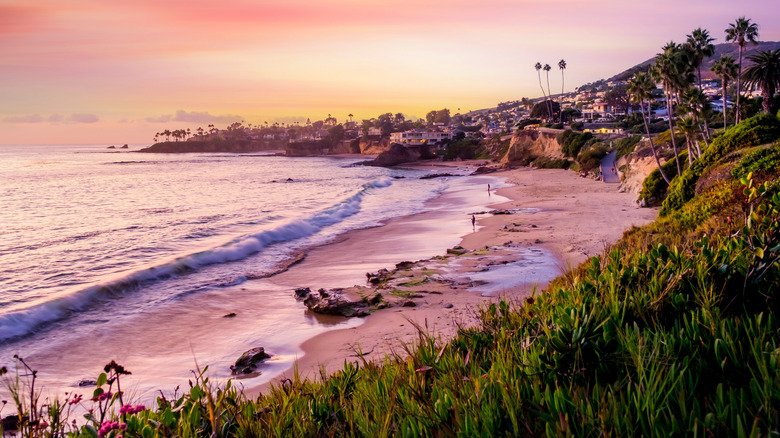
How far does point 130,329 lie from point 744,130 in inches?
801

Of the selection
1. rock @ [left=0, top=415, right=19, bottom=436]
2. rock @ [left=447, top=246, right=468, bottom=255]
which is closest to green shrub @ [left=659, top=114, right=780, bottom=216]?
rock @ [left=447, top=246, right=468, bottom=255]

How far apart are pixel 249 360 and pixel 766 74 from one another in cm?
4236

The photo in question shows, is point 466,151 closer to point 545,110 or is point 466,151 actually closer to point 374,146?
point 545,110

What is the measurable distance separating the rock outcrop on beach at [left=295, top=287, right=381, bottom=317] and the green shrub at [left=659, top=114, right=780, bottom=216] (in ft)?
40.2

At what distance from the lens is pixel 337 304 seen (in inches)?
513

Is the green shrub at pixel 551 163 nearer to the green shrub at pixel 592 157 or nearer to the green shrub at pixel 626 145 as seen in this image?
the green shrub at pixel 592 157

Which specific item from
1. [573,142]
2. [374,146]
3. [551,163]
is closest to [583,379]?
[573,142]

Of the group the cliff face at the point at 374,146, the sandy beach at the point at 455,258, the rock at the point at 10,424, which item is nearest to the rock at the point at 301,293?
the sandy beach at the point at 455,258

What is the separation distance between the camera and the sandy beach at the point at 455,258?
10602 millimetres

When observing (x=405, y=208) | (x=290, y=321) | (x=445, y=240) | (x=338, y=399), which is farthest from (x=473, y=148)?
(x=338, y=399)

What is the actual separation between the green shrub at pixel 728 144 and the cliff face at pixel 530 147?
202 feet

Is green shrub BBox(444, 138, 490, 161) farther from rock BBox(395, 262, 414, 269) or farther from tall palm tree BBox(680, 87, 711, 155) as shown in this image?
rock BBox(395, 262, 414, 269)

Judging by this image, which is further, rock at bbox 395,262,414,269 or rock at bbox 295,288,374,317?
rock at bbox 395,262,414,269

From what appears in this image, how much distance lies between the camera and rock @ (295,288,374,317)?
42.1 ft
